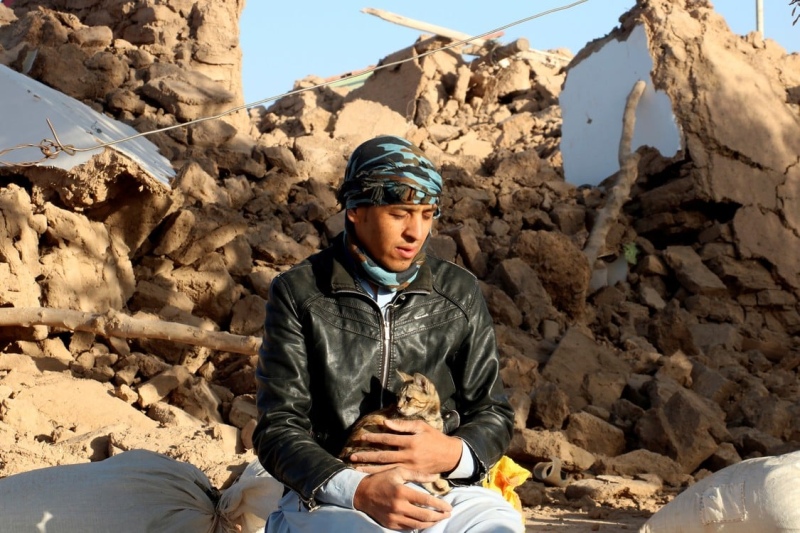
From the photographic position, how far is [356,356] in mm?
2781

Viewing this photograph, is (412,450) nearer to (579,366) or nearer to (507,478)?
(507,478)

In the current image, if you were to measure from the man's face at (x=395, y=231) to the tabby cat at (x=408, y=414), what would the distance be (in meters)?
0.30

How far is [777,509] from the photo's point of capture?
3.54 meters

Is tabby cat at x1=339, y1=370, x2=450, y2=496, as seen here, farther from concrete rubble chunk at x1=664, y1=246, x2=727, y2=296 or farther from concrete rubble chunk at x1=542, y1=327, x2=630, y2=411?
concrete rubble chunk at x1=664, y1=246, x2=727, y2=296

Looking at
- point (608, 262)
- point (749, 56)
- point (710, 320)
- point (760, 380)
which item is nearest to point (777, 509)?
point (760, 380)

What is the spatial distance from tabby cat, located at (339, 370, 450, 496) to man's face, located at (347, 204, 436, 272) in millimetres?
305

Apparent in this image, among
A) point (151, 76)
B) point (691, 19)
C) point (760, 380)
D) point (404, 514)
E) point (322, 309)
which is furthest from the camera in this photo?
point (691, 19)

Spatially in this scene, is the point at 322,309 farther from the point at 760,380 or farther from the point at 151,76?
the point at 151,76

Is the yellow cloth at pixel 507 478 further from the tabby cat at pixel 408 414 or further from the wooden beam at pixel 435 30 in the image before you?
the wooden beam at pixel 435 30

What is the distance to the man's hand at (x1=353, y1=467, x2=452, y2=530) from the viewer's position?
2465 millimetres

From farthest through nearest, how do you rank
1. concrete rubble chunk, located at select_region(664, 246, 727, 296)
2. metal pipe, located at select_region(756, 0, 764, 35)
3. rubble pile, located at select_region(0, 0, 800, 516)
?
metal pipe, located at select_region(756, 0, 764, 35)
concrete rubble chunk, located at select_region(664, 246, 727, 296)
rubble pile, located at select_region(0, 0, 800, 516)

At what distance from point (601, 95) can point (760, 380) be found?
443cm

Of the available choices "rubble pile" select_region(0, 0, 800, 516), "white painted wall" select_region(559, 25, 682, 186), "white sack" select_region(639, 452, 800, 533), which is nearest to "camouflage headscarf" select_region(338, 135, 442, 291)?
"white sack" select_region(639, 452, 800, 533)

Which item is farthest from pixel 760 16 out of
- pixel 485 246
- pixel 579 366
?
pixel 579 366
